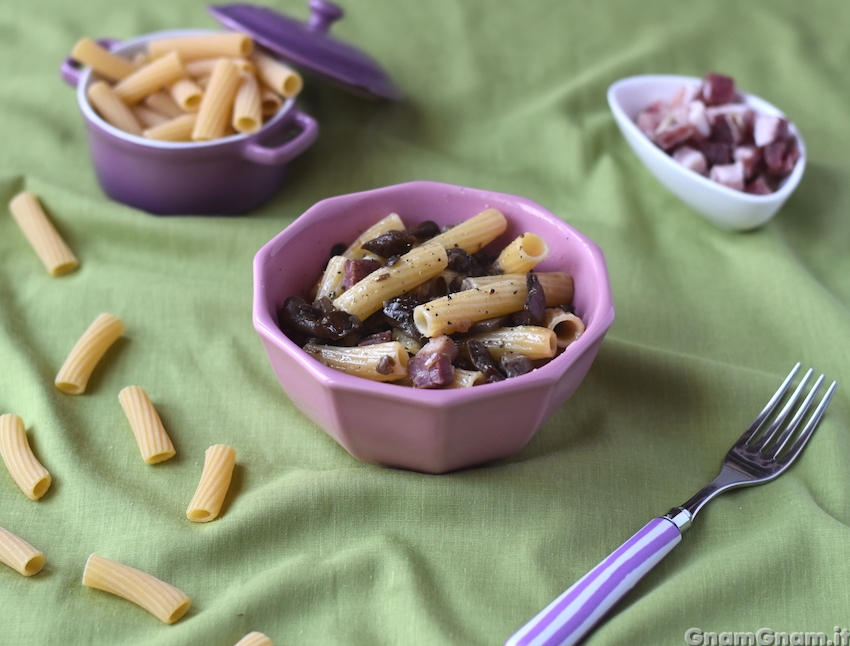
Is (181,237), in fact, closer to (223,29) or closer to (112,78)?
(112,78)

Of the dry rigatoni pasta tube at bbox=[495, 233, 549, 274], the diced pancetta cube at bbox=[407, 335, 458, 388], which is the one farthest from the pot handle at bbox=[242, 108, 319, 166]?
the diced pancetta cube at bbox=[407, 335, 458, 388]

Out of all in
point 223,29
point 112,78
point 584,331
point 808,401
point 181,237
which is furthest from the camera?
point 223,29

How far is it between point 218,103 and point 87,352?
0.58 m

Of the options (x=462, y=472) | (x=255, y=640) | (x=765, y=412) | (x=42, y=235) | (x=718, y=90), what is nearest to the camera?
(x=255, y=640)

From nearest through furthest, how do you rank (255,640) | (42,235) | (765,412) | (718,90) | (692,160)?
1. (255,640)
2. (765,412)
3. (42,235)
4. (692,160)
5. (718,90)

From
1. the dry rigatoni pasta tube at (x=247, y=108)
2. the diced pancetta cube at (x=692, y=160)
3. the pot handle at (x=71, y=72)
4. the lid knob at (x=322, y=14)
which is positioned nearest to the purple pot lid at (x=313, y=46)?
the lid knob at (x=322, y=14)

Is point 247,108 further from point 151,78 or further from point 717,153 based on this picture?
point 717,153

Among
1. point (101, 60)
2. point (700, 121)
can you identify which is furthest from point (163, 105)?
point (700, 121)

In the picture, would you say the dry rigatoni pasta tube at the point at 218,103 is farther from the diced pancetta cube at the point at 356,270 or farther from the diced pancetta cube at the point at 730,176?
the diced pancetta cube at the point at 730,176

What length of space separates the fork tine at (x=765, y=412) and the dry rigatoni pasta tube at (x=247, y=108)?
108 cm

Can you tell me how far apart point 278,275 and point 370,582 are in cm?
47

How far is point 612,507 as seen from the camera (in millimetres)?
1296

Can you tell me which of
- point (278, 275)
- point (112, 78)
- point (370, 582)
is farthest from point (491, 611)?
point (112, 78)

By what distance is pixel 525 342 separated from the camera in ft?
4.07
